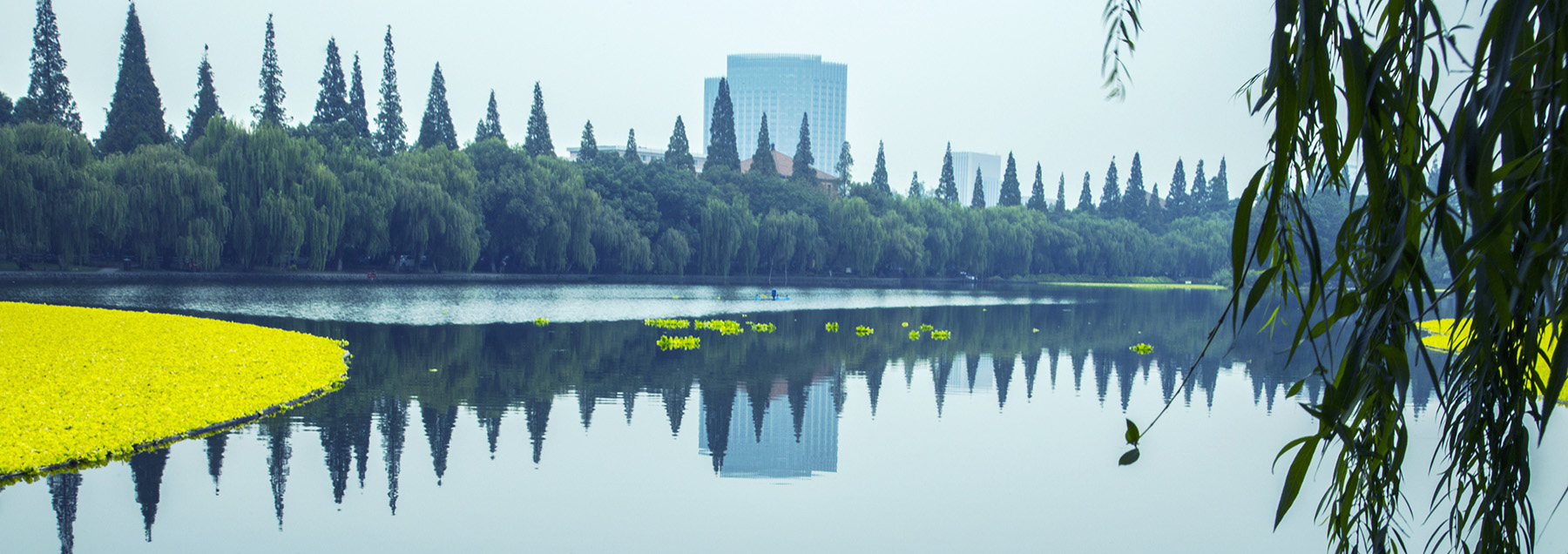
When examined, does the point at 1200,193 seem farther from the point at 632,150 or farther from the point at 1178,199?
the point at 632,150

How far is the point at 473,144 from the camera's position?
1870 inches

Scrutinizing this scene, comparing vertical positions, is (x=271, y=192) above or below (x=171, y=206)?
above

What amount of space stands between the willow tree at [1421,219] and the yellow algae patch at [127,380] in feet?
24.1

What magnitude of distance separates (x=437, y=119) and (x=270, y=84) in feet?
26.7

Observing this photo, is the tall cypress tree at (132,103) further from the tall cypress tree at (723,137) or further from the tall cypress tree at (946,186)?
the tall cypress tree at (946,186)

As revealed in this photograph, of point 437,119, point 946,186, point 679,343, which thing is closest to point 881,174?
point 946,186

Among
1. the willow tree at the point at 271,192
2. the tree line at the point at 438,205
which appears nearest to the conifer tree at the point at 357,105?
the tree line at the point at 438,205

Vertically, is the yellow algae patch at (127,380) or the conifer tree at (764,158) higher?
the conifer tree at (764,158)

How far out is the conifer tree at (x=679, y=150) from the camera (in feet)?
208

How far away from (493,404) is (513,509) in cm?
422

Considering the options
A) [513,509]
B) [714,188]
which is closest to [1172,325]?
[513,509]

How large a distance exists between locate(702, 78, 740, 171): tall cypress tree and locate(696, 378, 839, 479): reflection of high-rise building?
52.4 m

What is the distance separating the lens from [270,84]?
45.7 m

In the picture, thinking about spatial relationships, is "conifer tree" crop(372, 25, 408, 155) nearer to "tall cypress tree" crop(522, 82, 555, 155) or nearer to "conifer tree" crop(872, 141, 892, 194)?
"tall cypress tree" crop(522, 82, 555, 155)
